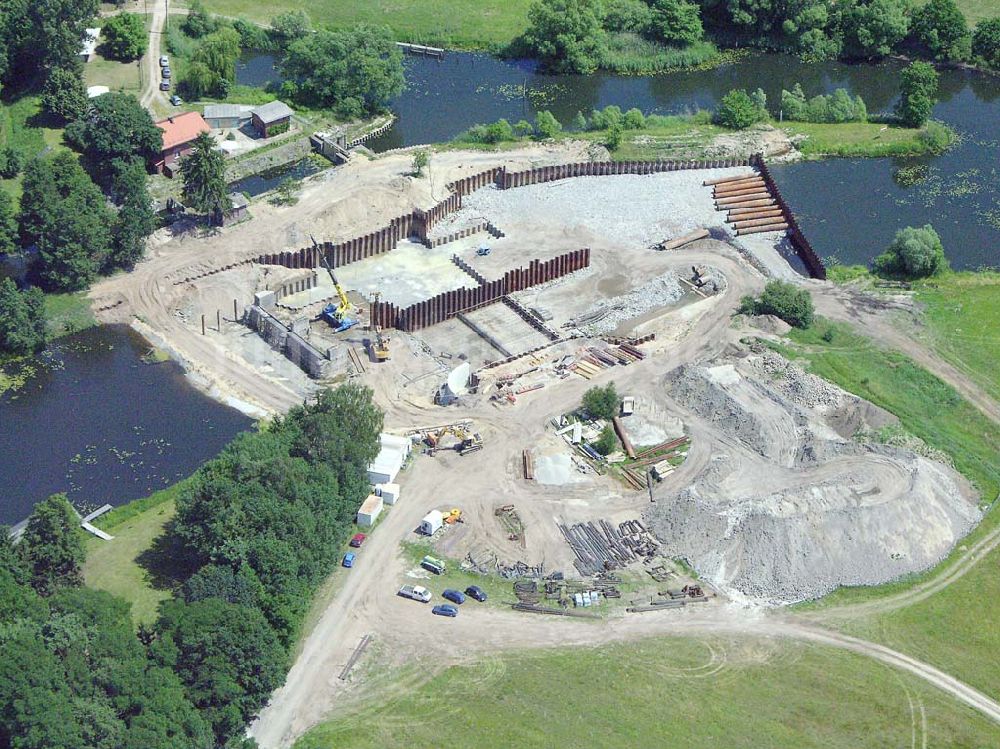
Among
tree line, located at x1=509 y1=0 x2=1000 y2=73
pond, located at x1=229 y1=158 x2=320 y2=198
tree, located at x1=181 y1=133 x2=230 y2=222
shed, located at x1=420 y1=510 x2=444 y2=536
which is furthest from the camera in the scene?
tree line, located at x1=509 y1=0 x2=1000 y2=73

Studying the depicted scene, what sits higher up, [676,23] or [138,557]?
[676,23]

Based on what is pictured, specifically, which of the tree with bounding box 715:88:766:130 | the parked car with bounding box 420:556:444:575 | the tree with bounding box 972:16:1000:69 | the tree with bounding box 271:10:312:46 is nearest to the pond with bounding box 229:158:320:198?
the tree with bounding box 271:10:312:46

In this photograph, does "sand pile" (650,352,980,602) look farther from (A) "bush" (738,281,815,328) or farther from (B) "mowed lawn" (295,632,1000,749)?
(A) "bush" (738,281,815,328)

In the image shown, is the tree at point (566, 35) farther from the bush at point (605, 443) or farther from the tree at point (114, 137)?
the bush at point (605, 443)

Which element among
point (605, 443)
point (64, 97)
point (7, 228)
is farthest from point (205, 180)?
point (605, 443)

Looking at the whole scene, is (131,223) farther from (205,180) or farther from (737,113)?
(737,113)

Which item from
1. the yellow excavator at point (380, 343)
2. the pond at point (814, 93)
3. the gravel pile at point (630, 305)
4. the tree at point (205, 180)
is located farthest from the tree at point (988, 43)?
the tree at point (205, 180)
